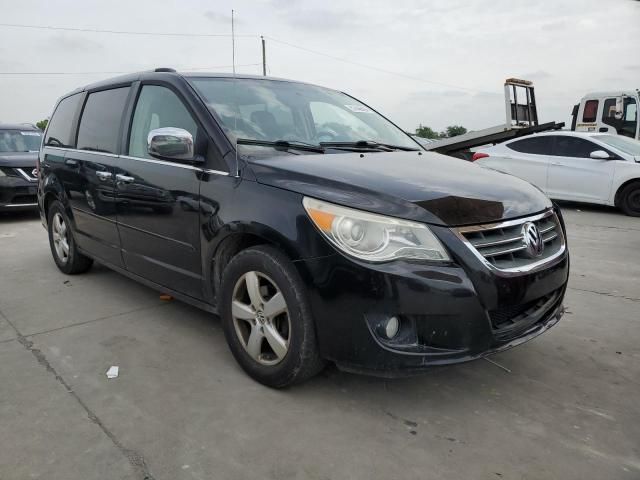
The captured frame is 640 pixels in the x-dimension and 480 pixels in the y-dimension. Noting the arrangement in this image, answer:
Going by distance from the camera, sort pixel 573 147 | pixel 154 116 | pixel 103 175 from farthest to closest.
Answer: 1. pixel 573 147
2. pixel 103 175
3. pixel 154 116

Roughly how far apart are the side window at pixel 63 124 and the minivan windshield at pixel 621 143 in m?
8.49

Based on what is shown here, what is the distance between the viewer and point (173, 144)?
3.00 m

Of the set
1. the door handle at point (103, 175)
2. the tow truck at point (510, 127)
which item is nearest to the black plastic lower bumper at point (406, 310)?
the door handle at point (103, 175)

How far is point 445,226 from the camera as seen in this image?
2330 mm

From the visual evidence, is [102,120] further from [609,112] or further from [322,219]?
[609,112]

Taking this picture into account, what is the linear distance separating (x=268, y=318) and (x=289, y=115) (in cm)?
144

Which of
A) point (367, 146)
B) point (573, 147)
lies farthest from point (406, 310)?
point (573, 147)

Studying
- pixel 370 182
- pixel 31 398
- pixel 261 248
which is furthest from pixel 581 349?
pixel 31 398

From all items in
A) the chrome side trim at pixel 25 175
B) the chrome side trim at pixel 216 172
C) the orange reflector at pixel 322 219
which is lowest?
the chrome side trim at pixel 25 175

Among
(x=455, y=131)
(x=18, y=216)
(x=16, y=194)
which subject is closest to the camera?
(x=16, y=194)

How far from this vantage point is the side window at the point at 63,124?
471cm

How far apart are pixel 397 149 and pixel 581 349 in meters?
1.76

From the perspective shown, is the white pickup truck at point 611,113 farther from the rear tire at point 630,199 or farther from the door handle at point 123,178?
the door handle at point 123,178

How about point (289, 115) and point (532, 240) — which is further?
point (289, 115)
